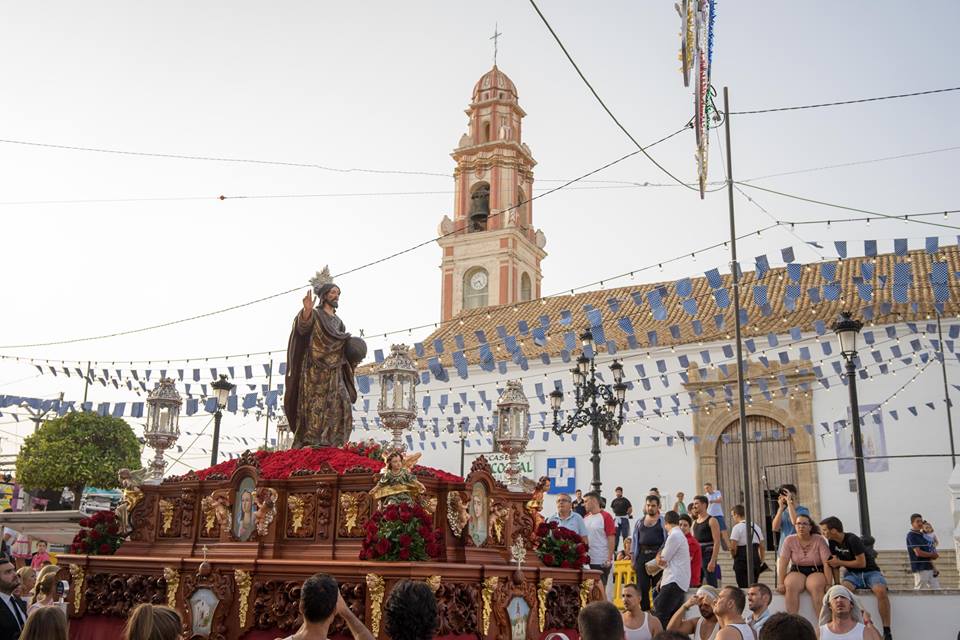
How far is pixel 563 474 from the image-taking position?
89.1 ft

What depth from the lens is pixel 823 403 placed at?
77.3ft

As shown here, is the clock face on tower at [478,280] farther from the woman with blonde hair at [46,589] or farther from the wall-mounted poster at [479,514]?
the woman with blonde hair at [46,589]

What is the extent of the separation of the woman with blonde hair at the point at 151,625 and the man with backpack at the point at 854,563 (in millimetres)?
6886

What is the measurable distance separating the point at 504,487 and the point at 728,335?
54.6 feet

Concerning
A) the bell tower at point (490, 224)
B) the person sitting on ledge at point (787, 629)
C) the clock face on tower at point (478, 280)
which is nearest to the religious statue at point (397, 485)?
the person sitting on ledge at point (787, 629)

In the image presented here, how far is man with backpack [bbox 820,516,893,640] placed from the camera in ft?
28.6

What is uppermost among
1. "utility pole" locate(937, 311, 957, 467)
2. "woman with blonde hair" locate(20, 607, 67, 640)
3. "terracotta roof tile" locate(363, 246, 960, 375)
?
"terracotta roof tile" locate(363, 246, 960, 375)

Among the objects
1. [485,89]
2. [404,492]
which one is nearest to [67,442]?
[404,492]

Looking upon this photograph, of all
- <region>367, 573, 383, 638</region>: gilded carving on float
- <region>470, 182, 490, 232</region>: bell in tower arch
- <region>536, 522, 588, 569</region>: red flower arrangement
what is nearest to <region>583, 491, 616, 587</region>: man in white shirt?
<region>536, 522, 588, 569</region>: red flower arrangement

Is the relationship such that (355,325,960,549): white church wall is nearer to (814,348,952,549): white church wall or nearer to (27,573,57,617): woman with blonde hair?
(814,348,952,549): white church wall

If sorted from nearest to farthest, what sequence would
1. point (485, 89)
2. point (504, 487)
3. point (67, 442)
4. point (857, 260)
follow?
point (504, 487)
point (67, 442)
point (857, 260)
point (485, 89)

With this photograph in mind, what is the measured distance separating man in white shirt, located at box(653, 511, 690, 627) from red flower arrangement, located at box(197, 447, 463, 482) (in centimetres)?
223

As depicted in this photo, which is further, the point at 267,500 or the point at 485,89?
the point at 485,89

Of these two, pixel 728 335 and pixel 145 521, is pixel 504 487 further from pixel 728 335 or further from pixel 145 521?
pixel 728 335
